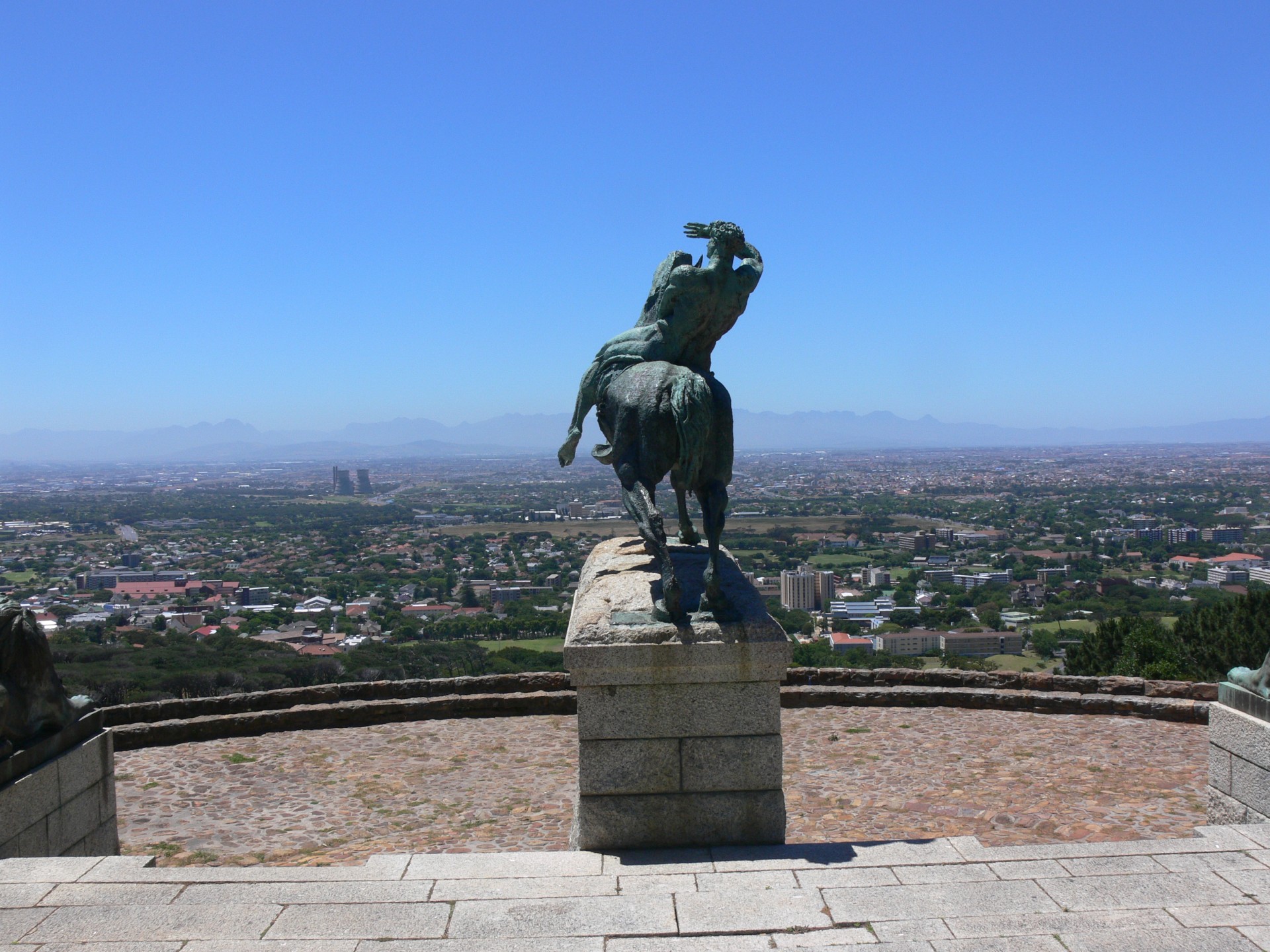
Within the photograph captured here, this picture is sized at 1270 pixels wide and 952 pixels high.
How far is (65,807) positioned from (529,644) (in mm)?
17457

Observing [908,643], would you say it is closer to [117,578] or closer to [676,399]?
[676,399]

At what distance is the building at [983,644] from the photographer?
70.6 feet

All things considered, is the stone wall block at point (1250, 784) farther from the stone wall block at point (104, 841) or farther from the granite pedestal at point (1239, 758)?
the stone wall block at point (104, 841)

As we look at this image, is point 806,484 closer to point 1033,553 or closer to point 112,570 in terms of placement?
A: point 1033,553

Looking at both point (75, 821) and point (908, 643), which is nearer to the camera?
point (75, 821)

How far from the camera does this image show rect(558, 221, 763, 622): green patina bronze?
5.55m

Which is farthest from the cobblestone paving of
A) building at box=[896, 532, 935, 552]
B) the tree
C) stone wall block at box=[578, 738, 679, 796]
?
building at box=[896, 532, 935, 552]

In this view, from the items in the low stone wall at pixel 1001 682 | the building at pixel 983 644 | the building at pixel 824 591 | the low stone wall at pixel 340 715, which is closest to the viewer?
the low stone wall at pixel 340 715

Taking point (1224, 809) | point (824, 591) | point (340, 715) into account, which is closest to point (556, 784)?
point (340, 715)

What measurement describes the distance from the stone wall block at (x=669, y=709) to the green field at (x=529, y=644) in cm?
1597

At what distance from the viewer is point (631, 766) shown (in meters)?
4.92

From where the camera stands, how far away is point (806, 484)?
102m

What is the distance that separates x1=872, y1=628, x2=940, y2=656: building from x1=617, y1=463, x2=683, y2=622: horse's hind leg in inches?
688

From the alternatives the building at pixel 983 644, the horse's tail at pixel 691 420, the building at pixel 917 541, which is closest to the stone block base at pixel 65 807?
the horse's tail at pixel 691 420
